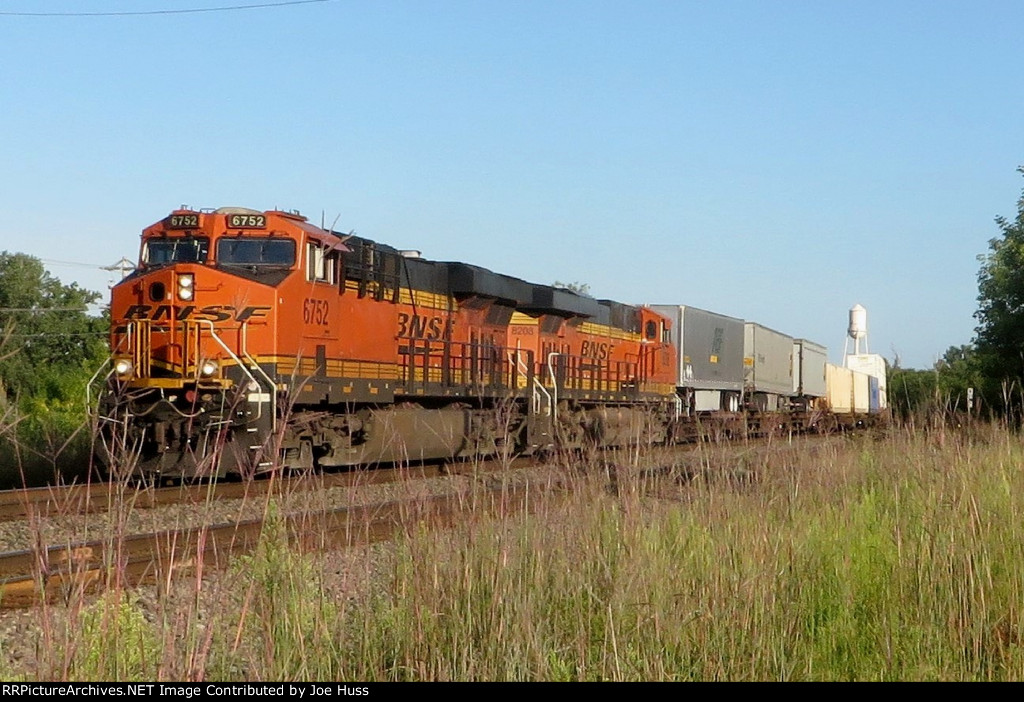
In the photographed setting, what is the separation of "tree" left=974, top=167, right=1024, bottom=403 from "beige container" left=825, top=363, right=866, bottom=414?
9.19 meters

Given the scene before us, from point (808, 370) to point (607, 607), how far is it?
119 feet

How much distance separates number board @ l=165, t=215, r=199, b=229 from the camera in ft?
46.1

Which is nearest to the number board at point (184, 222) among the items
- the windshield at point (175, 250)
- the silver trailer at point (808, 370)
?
the windshield at point (175, 250)

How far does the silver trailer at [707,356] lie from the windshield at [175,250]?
1616 cm

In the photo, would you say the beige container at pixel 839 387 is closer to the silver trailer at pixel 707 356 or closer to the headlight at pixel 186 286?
the silver trailer at pixel 707 356

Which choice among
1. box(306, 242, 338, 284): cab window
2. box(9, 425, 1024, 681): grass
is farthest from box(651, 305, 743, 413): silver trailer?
box(9, 425, 1024, 681): grass

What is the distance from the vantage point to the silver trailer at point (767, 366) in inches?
1310

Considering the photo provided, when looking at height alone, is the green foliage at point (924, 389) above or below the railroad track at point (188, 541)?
above

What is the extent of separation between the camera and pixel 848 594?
5668 millimetres

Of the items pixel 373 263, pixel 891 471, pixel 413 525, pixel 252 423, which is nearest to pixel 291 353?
pixel 252 423

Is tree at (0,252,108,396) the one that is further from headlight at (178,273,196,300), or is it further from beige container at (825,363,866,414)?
beige container at (825,363,866,414)

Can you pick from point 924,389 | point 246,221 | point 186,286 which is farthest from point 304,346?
point 924,389
